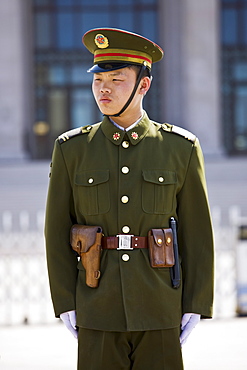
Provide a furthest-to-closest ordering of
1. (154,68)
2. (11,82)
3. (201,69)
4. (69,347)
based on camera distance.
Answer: (154,68), (201,69), (11,82), (69,347)

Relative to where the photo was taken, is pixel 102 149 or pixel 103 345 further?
pixel 102 149

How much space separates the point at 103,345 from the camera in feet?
8.23

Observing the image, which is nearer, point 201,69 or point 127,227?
point 127,227

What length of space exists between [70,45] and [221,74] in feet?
16.9

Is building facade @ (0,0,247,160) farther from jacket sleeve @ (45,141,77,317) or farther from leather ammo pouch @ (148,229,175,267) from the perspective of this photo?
leather ammo pouch @ (148,229,175,267)

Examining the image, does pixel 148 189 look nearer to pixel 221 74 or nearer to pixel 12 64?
pixel 12 64

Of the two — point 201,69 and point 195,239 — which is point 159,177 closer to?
point 195,239

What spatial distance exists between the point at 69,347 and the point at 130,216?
3204mm

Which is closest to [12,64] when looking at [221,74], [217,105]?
[217,105]

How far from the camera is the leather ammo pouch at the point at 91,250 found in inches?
100

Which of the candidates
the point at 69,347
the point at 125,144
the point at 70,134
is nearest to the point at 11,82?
the point at 69,347

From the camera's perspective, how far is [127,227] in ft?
8.44

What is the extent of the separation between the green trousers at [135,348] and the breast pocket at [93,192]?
0.46 metres

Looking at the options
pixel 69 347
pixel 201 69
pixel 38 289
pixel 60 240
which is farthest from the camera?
pixel 201 69
